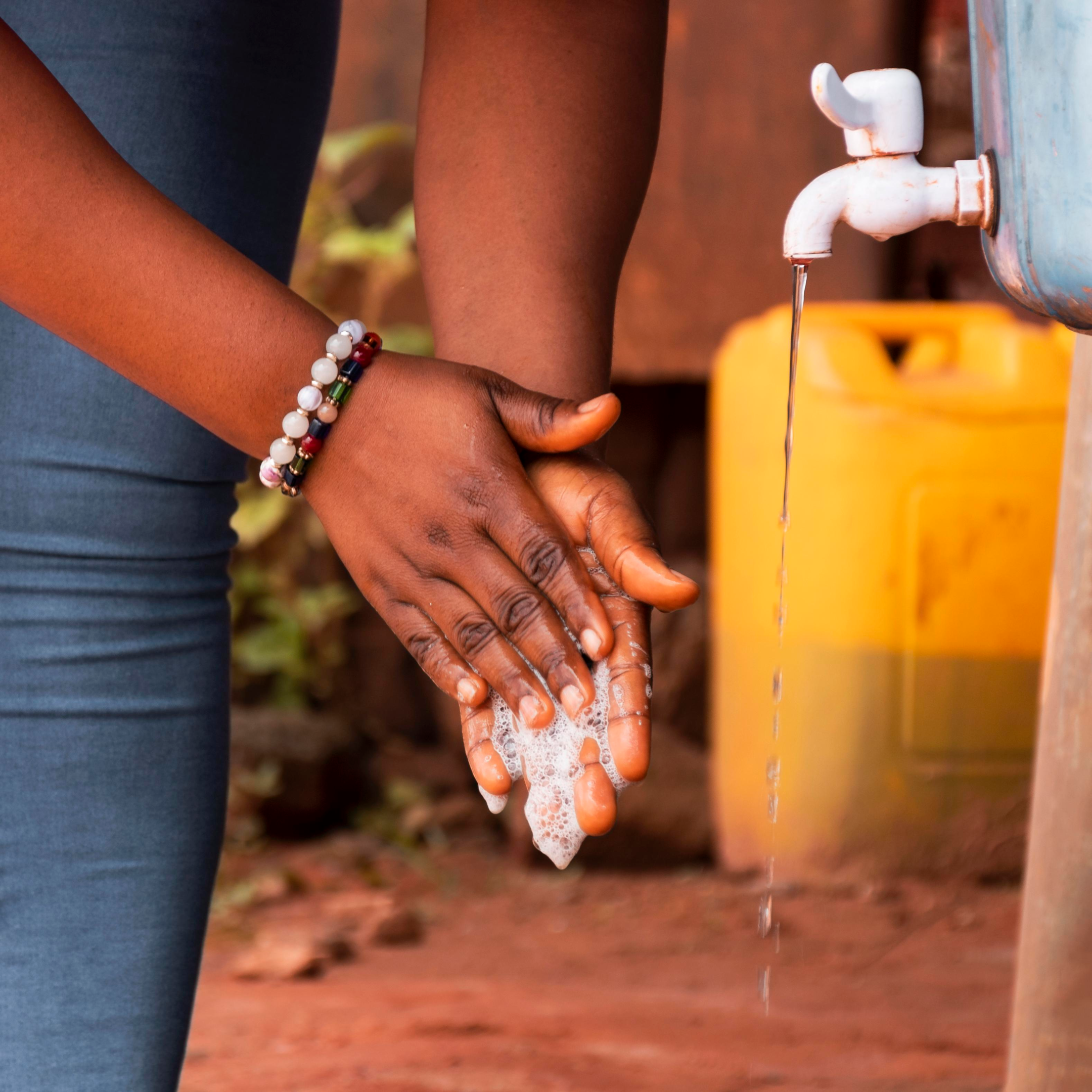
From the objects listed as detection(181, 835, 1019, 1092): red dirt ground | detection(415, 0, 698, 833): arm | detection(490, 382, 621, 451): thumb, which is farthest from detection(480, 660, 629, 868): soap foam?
detection(181, 835, 1019, 1092): red dirt ground

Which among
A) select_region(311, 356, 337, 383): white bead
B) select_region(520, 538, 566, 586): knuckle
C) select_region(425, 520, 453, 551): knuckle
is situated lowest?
select_region(520, 538, 566, 586): knuckle

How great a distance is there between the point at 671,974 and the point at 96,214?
5.71 ft

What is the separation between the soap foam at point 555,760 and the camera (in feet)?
2.40

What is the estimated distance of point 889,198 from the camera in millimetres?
728

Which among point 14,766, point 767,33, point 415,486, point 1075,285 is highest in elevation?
point 767,33

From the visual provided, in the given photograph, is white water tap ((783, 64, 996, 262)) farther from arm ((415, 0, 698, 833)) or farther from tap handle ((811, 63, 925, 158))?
arm ((415, 0, 698, 833))

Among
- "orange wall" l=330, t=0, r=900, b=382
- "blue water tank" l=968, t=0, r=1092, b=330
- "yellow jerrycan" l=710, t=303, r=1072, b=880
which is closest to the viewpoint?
"blue water tank" l=968, t=0, r=1092, b=330

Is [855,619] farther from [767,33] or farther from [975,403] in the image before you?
[767,33]

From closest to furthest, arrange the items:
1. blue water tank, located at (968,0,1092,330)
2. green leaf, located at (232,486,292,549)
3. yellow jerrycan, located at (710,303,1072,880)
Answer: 1. blue water tank, located at (968,0,1092,330)
2. yellow jerrycan, located at (710,303,1072,880)
3. green leaf, located at (232,486,292,549)

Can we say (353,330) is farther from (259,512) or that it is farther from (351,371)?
(259,512)

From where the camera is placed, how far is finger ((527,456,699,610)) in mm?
706

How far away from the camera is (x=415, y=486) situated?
0.73 m

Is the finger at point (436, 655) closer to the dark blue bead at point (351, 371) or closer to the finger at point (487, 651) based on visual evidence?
the finger at point (487, 651)

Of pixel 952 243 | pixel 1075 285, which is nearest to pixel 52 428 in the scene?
pixel 1075 285
